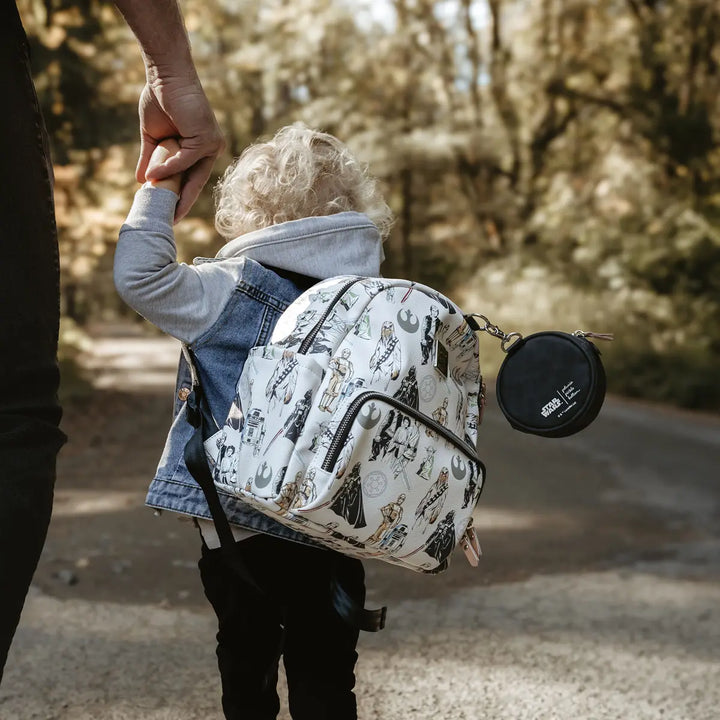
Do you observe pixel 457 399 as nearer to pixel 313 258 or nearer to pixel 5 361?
pixel 313 258

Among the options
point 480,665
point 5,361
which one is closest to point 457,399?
point 5,361

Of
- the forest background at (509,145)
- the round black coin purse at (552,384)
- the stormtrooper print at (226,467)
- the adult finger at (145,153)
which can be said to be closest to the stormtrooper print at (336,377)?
the stormtrooper print at (226,467)

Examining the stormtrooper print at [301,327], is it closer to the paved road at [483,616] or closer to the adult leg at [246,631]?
the adult leg at [246,631]

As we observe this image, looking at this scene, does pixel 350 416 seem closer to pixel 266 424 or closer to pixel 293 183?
pixel 266 424

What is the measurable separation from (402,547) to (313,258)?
0.67 m

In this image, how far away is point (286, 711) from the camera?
3.04 metres

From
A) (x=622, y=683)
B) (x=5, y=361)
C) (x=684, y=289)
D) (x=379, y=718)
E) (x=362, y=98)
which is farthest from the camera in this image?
(x=362, y=98)

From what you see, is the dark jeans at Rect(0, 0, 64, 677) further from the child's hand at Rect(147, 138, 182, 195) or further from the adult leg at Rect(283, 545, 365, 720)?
the adult leg at Rect(283, 545, 365, 720)

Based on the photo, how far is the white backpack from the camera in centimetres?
195

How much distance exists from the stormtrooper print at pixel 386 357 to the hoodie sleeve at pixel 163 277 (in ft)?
1.18

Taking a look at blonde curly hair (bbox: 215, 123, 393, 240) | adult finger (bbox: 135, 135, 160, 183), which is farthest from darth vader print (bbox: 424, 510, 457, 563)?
adult finger (bbox: 135, 135, 160, 183)

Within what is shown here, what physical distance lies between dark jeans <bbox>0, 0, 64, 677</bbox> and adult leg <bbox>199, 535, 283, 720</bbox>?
0.69 m

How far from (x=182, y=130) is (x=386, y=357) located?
0.62 metres

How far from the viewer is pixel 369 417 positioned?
6.37 feet
